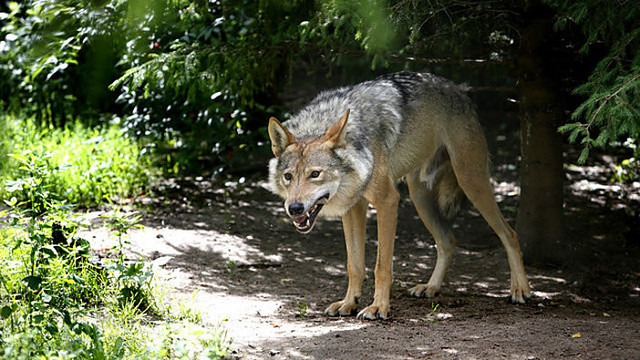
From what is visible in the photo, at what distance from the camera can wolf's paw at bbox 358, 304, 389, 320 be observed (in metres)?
5.07

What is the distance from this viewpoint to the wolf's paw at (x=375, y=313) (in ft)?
16.6

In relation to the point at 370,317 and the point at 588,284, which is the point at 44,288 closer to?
the point at 370,317

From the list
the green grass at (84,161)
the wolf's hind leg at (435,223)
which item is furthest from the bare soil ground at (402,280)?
the green grass at (84,161)

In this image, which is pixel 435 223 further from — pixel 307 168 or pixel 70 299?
pixel 70 299

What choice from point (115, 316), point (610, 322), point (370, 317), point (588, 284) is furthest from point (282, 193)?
point (588, 284)

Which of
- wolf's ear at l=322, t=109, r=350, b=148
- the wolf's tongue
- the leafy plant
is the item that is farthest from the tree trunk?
the wolf's tongue

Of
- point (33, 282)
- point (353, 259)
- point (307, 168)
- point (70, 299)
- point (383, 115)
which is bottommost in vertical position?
point (70, 299)

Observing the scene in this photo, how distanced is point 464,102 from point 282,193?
214cm

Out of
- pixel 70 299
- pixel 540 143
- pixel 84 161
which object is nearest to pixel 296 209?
pixel 70 299

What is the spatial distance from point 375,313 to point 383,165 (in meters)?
1.22

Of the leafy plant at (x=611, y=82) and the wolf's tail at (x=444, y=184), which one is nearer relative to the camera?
the leafy plant at (x=611, y=82)

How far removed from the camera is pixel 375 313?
16.7 feet

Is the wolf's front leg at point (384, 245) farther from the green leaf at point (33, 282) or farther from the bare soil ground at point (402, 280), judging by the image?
the green leaf at point (33, 282)

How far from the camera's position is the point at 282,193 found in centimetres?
510
